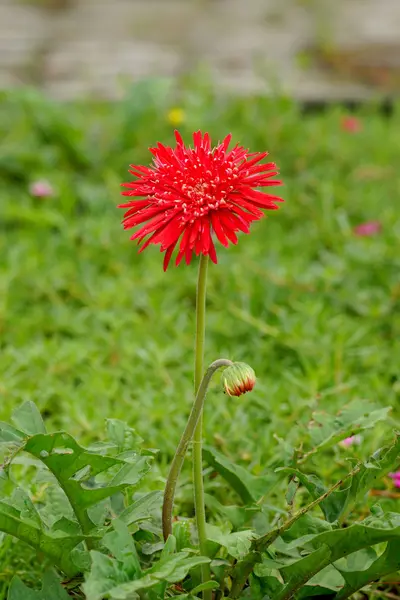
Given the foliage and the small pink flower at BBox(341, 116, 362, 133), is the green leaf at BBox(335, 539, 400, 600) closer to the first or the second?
the foliage

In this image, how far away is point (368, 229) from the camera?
2826 millimetres

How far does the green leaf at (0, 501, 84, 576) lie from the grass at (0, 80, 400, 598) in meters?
0.26

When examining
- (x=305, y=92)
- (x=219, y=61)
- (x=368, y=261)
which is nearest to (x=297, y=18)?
(x=219, y=61)

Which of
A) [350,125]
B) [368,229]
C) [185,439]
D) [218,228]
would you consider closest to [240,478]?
[185,439]

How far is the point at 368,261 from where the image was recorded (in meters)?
2.60

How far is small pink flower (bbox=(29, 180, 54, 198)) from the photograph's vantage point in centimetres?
305

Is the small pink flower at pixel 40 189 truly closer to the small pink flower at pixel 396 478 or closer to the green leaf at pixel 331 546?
the small pink flower at pixel 396 478

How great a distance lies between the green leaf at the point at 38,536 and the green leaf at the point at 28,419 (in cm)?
15

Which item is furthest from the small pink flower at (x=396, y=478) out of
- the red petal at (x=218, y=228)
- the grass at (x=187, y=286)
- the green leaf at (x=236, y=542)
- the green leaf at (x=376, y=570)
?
the red petal at (x=218, y=228)

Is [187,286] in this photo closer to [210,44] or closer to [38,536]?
[38,536]

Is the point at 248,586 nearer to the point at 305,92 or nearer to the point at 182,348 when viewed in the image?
the point at 182,348

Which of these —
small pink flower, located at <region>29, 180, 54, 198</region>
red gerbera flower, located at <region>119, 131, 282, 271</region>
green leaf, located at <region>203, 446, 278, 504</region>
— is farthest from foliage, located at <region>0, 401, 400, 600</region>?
small pink flower, located at <region>29, 180, 54, 198</region>

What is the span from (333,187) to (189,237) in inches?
80.4

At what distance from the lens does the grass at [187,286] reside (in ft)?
6.72
